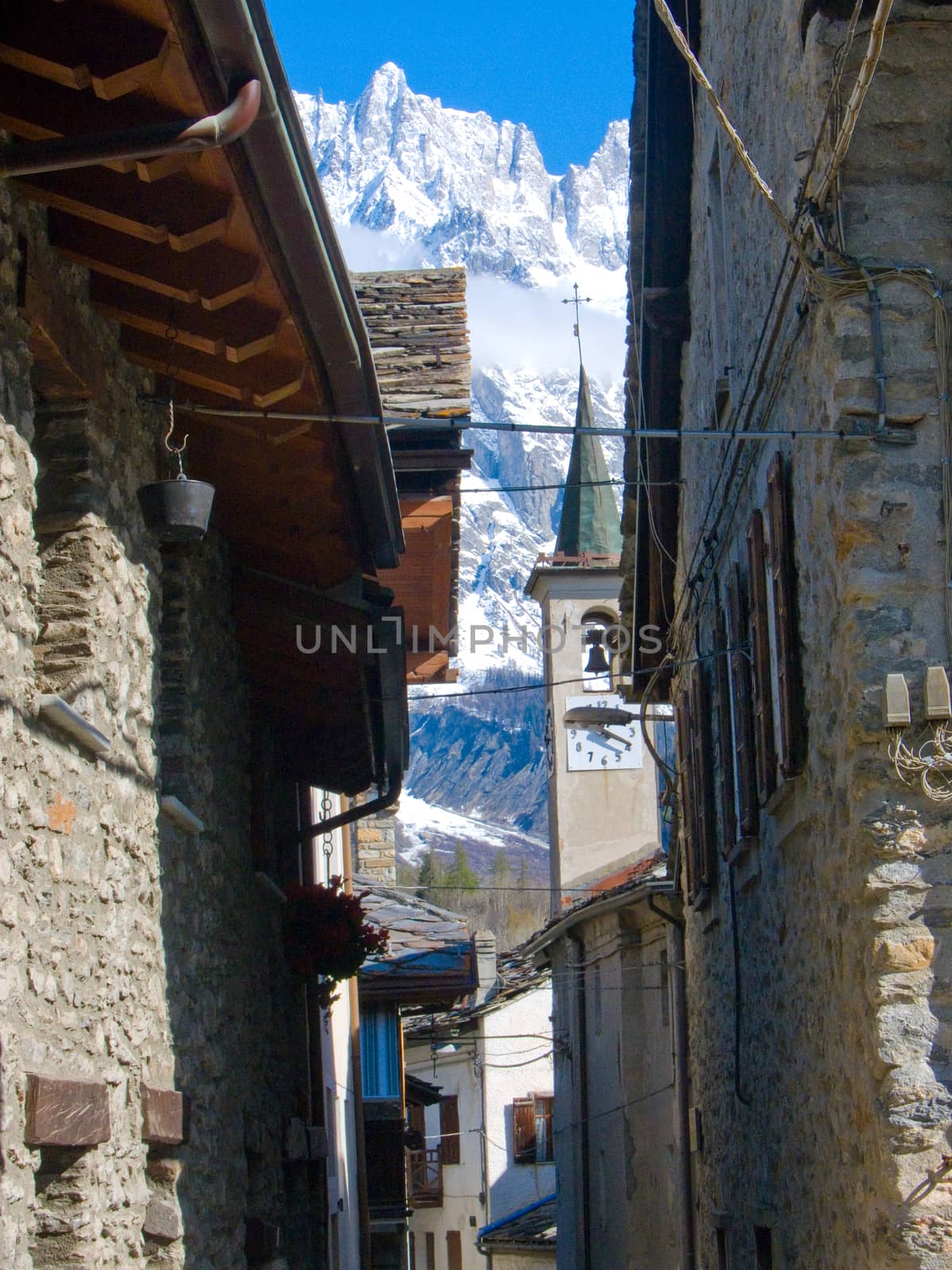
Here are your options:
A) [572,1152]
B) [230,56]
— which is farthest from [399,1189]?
[230,56]

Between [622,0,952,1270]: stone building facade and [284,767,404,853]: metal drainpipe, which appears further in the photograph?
[284,767,404,853]: metal drainpipe

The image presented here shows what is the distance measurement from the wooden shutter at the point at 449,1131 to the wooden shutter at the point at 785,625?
3282 cm

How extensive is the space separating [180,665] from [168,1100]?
68.5 inches

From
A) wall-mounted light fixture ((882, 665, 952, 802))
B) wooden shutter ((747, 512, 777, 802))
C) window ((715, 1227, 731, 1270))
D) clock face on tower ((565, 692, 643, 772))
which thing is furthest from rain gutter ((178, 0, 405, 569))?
clock face on tower ((565, 692, 643, 772))

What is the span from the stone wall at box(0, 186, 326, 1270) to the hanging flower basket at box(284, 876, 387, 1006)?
2.02m

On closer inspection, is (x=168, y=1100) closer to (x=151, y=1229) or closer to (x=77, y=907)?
(x=151, y=1229)

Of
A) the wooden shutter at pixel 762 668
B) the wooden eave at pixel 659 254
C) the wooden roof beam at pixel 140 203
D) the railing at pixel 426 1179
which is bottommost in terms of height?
the railing at pixel 426 1179

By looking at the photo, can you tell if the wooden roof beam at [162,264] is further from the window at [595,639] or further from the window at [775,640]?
the window at [595,639]

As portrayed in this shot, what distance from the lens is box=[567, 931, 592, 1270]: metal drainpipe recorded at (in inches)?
850

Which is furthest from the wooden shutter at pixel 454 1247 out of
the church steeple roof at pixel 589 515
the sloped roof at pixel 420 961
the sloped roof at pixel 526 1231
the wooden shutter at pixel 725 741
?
the wooden shutter at pixel 725 741

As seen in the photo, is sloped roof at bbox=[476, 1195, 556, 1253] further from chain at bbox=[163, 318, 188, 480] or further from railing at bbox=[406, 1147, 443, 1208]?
chain at bbox=[163, 318, 188, 480]

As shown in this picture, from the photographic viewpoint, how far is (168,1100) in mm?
5738

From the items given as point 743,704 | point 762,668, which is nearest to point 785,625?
point 762,668

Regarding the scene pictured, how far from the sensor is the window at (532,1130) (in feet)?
119
